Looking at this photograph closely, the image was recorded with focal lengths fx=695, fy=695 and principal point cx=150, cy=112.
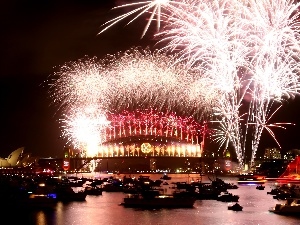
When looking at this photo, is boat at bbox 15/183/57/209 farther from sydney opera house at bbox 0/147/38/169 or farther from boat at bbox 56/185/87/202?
sydney opera house at bbox 0/147/38/169

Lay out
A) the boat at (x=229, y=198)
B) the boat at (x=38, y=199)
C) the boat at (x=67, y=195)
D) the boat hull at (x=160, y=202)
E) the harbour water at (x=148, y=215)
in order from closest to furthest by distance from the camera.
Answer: the harbour water at (x=148, y=215), the boat at (x=38, y=199), the boat hull at (x=160, y=202), the boat at (x=229, y=198), the boat at (x=67, y=195)

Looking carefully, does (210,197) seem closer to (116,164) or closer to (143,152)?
(143,152)

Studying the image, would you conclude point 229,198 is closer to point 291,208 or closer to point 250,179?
point 291,208

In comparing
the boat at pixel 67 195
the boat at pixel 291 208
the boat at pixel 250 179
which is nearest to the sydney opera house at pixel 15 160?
the boat at pixel 250 179

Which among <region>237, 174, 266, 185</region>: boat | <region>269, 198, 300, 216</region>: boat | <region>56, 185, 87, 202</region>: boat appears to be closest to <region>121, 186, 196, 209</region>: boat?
<region>56, 185, 87, 202</region>: boat

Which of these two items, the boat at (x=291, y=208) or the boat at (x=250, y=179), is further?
the boat at (x=250, y=179)

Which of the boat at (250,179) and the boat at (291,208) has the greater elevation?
the boat at (250,179)

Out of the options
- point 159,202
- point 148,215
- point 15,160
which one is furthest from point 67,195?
point 15,160

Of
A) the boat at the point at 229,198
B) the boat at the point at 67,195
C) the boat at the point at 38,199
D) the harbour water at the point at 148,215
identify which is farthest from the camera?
the boat at the point at 67,195

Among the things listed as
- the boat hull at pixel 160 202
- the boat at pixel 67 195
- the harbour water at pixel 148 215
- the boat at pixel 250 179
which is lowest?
the harbour water at pixel 148 215

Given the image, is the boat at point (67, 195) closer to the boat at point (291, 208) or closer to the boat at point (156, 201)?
the boat at point (156, 201)

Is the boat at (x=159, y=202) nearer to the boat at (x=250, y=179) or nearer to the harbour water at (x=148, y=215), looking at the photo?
the harbour water at (x=148, y=215)
